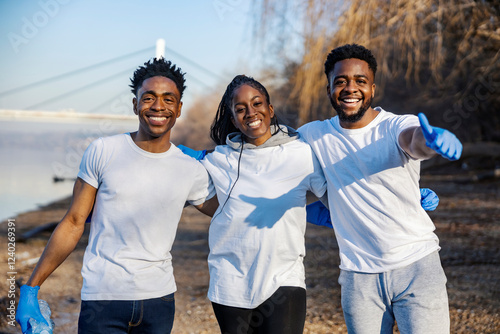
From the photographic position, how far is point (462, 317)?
3.83 meters

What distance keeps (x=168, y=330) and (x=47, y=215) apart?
38.0 ft

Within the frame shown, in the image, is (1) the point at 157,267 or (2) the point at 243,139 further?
(2) the point at 243,139

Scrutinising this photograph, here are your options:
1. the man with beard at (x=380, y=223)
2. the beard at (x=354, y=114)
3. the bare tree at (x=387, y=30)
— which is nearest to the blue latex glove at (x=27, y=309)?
the man with beard at (x=380, y=223)

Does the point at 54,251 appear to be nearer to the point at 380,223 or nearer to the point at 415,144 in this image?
the point at 380,223

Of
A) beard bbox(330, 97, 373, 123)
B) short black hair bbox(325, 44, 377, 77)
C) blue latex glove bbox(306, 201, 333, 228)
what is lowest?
blue latex glove bbox(306, 201, 333, 228)

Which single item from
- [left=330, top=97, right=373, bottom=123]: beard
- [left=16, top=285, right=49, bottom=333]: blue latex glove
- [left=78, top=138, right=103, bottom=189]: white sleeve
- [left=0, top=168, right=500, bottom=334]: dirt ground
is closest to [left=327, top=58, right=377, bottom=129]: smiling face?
[left=330, top=97, right=373, bottom=123]: beard

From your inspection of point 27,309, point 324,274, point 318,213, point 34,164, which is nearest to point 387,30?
point 324,274

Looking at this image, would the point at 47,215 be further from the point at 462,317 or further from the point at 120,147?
the point at 120,147

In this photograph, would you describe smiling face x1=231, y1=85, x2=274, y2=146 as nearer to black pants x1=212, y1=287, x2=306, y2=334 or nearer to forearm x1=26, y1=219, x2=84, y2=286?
black pants x1=212, y1=287, x2=306, y2=334

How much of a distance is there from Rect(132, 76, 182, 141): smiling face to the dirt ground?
2364 millimetres

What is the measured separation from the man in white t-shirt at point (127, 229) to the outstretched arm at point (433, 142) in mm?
822

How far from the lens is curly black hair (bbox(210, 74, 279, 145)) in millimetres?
2070

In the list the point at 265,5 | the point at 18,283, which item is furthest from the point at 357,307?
the point at 265,5

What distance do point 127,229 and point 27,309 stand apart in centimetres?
43
